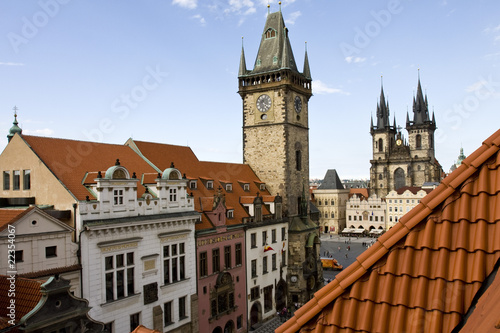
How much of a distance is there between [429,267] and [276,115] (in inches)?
1430

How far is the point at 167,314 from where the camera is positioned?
82.2 feet

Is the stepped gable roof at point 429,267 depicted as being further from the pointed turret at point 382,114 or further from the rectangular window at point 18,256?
the pointed turret at point 382,114

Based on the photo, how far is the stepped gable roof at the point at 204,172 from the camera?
101 feet

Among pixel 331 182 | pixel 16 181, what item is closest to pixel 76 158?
pixel 16 181

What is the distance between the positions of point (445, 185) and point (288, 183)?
3543 centimetres

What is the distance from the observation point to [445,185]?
15.5 feet

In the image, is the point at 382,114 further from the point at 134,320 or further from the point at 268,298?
the point at 134,320

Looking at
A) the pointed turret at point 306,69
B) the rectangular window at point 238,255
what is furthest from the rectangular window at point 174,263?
the pointed turret at point 306,69

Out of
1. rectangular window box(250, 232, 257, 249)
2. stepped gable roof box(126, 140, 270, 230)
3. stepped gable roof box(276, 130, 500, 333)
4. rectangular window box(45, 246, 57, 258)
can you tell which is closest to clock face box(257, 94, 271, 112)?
stepped gable roof box(126, 140, 270, 230)

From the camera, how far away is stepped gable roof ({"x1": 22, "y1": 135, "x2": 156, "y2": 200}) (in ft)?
72.1

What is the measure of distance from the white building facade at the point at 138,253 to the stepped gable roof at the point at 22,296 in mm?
4154

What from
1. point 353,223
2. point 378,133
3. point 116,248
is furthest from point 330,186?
point 116,248

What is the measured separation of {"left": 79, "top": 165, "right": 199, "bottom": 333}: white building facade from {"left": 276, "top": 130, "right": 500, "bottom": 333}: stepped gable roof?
18013 millimetres

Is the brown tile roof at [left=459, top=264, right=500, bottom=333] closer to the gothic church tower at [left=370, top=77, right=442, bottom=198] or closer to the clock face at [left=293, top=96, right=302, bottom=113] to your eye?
the clock face at [left=293, top=96, right=302, bottom=113]
